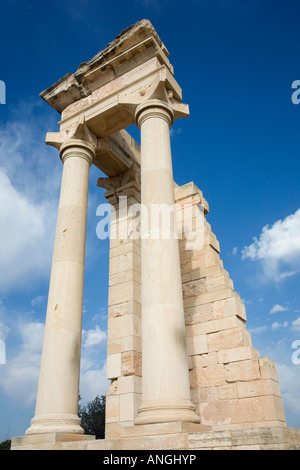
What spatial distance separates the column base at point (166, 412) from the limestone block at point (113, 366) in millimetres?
5329

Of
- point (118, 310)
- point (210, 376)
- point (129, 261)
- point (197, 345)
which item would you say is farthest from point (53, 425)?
point (129, 261)

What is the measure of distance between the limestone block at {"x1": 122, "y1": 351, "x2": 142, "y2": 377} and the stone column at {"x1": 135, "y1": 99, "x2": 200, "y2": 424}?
4366 mm

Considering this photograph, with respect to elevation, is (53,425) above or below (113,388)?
below

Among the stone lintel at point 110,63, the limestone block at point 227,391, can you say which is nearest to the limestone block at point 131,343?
the limestone block at point 227,391

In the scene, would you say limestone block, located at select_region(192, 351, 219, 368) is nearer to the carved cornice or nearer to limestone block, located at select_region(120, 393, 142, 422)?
limestone block, located at select_region(120, 393, 142, 422)

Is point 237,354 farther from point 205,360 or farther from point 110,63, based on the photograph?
point 110,63

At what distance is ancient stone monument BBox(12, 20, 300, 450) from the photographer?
10.3 metres

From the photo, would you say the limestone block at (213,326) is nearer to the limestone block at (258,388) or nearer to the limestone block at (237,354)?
the limestone block at (237,354)

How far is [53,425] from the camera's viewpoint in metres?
11.5

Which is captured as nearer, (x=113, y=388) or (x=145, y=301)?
(x=145, y=301)

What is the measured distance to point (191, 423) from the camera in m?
9.76

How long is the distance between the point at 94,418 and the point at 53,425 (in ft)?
153

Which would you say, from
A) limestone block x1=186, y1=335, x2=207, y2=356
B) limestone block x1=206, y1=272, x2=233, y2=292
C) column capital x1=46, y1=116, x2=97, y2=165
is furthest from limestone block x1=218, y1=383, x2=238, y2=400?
column capital x1=46, y1=116, x2=97, y2=165

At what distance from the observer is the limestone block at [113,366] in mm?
15438
